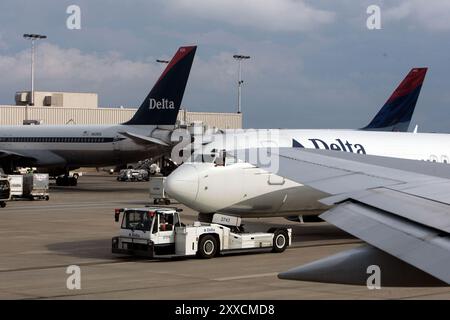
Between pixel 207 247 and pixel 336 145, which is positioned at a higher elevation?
pixel 336 145

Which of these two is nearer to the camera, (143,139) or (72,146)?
(143,139)

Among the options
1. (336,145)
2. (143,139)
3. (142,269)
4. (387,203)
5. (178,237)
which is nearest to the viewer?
(387,203)

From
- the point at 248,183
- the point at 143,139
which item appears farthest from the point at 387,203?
the point at 143,139

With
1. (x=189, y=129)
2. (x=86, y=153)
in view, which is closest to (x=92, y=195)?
(x=86, y=153)

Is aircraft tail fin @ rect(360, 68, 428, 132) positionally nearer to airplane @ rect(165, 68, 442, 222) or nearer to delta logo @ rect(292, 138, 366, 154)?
airplane @ rect(165, 68, 442, 222)

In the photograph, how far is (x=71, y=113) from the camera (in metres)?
91.4

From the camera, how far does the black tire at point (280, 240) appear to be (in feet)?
81.1

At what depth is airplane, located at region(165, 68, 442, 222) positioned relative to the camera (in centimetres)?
2448

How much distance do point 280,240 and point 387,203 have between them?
19134mm

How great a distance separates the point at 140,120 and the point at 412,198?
176ft

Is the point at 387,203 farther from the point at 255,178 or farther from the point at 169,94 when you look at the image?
the point at 169,94

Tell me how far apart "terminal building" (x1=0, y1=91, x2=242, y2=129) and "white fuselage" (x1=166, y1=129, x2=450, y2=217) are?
54926 millimetres

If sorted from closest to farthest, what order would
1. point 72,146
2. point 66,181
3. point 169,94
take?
point 169,94 → point 72,146 → point 66,181

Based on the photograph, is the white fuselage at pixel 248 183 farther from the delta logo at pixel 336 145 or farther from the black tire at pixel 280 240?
the black tire at pixel 280 240
